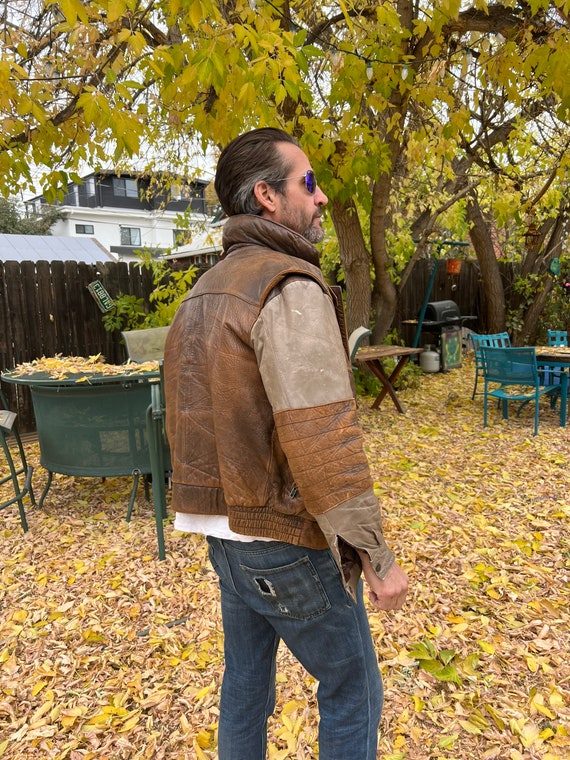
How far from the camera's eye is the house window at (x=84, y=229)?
33594 millimetres

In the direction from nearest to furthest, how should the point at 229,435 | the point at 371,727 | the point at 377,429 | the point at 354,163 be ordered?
1. the point at 229,435
2. the point at 371,727
3. the point at 354,163
4. the point at 377,429

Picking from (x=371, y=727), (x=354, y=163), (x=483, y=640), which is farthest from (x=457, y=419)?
(x=371, y=727)

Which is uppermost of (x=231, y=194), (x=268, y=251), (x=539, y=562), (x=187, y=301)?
(x=231, y=194)

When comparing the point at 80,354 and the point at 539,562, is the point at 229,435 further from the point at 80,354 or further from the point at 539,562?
the point at 80,354

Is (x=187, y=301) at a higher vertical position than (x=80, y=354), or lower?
higher

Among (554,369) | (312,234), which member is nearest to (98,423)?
(312,234)

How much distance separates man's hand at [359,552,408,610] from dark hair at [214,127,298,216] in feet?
2.68

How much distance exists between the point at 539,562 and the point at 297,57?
3.20 metres

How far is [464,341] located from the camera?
12000 millimetres

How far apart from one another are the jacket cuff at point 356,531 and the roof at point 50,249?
55.0 feet

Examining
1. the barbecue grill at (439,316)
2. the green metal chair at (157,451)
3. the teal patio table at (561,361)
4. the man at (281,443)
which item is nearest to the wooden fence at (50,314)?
the green metal chair at (157,451)

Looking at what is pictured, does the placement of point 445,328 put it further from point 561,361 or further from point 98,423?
point 98,423

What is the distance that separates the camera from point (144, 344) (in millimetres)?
5863

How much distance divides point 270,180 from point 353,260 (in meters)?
5.98
